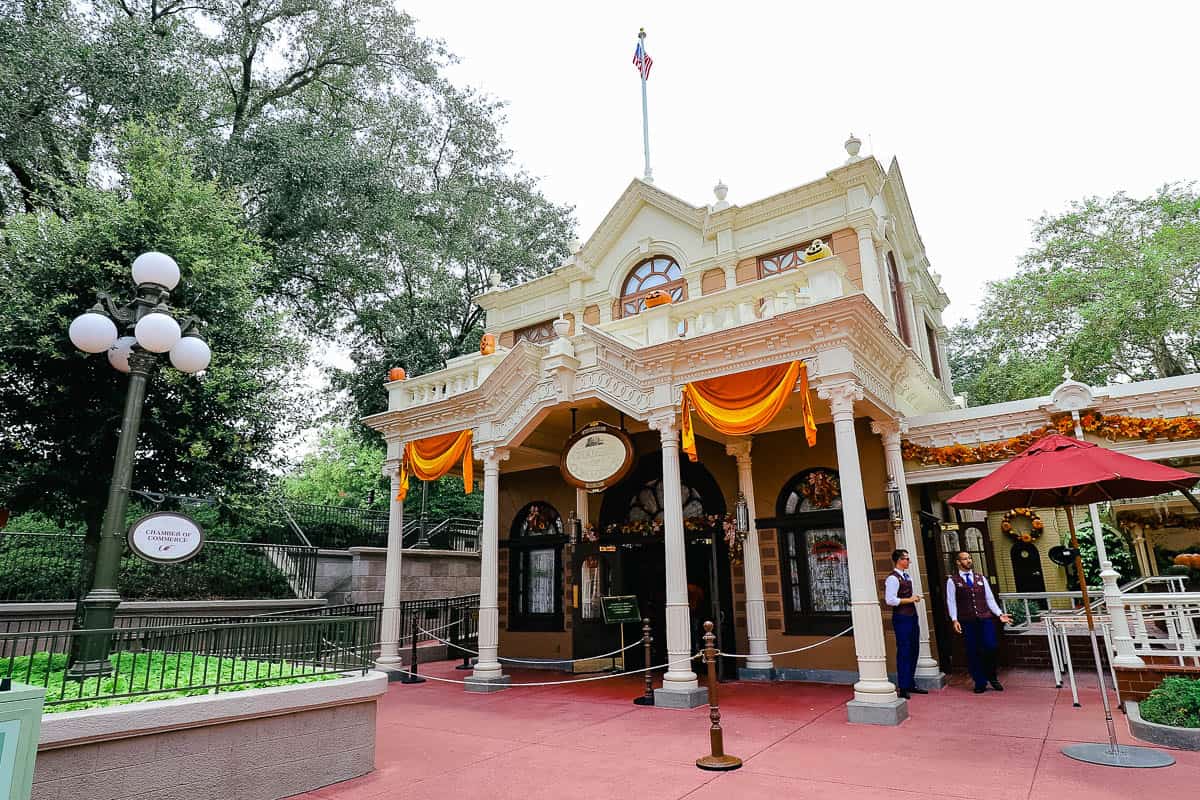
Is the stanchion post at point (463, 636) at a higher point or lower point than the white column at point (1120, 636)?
lower

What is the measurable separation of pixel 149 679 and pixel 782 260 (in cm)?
1109

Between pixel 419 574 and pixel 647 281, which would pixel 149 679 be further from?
pixel 419 574

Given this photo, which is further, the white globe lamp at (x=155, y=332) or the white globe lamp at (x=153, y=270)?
the white globe lamp at (x=153, y=270)

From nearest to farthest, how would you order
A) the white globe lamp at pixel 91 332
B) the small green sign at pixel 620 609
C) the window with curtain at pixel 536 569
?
the white globe lamp at pixel 91 332 → the small green sign at pixel 620 609 → the window with curtain at pixel 536 569

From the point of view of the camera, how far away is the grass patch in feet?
15.2

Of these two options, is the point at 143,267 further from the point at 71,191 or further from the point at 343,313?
the point at 343,313

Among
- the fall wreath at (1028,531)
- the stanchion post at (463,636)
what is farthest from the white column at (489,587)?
the fall wreath at (1028,531)

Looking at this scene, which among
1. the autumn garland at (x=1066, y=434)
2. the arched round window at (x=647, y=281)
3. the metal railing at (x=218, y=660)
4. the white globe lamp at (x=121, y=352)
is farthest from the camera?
the arched round window at (x=647, y=281)

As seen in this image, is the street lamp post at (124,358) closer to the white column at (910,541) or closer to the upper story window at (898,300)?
the white column at (910,541)

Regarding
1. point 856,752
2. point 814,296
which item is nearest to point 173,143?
point 814,296

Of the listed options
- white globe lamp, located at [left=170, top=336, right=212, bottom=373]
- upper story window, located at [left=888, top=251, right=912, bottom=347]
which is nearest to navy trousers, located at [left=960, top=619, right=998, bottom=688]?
upper story window, located at [left=888, top=251, right=912, bottom=347]

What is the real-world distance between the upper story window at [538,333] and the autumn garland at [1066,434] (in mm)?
7737

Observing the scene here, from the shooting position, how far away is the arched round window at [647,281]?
1356 centimetres

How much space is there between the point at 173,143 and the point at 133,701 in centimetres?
1233
